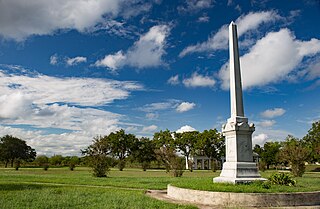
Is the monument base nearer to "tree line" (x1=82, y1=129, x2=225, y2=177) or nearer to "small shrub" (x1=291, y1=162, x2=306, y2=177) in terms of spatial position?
"small shrub" (x1=291, y1=162, x2=306, y2=177)

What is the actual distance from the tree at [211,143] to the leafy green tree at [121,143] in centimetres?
1736

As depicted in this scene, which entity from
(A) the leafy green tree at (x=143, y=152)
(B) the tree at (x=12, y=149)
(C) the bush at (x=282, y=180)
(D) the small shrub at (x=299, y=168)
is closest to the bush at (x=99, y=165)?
(C) the bush at (x=282, y=180)

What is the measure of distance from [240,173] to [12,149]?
242ft

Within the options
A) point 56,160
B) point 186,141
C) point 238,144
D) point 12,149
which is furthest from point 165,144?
point 238,144

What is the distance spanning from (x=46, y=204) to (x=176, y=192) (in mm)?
5316

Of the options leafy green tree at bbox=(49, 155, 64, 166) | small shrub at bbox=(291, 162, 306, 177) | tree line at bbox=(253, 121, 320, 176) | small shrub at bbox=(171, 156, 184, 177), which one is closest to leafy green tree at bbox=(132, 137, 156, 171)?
leafy green tree at bbox=(49, 155, 64, 166)

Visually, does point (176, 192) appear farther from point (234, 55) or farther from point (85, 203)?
point (234, 55)

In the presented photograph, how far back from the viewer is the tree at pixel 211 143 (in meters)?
70.4

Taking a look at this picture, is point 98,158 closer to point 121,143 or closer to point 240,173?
point 240,173

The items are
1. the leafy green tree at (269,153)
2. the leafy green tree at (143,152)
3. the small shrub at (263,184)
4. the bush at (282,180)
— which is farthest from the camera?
the leafy green tree at (269,153)

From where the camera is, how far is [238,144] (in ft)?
45.4

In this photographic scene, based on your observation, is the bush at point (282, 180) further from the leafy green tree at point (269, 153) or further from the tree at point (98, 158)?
the leafy green tree at point (269, 153)

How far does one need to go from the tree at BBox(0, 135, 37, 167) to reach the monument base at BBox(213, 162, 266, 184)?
7122 cm

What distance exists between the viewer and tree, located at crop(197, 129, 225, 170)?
2773 inches
